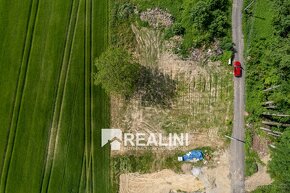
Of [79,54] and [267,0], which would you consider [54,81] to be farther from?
[267,0]

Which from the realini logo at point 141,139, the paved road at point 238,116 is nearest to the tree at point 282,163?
the paved road at point 238,116

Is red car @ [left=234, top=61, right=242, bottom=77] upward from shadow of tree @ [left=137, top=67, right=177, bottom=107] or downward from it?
upward

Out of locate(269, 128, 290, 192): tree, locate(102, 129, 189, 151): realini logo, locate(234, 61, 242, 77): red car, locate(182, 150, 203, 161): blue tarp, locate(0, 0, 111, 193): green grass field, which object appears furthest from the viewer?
locate(102, 129, 189, 151): realini logo

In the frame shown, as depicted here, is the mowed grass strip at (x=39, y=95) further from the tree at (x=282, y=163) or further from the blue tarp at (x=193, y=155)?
the tree at (x=282, y=163)

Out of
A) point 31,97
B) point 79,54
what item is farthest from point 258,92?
point 31,97

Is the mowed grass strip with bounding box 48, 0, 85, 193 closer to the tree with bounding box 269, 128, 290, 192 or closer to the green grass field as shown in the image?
the green grass field

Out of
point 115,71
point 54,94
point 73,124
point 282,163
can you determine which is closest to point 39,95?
point 54,94

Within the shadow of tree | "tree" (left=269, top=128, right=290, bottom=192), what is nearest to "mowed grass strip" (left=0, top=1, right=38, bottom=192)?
the shadow of tree
